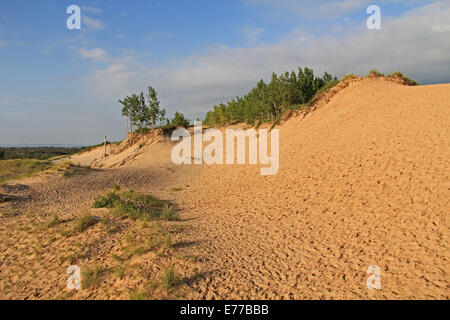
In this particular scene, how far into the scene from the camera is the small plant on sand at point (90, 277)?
5.20 metres

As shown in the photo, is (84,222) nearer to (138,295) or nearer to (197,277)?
(138,295)

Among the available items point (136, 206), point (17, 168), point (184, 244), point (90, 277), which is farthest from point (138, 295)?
point (17, 168)

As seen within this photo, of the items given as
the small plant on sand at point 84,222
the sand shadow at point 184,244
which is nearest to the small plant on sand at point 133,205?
the small plant on sand at point 84,222

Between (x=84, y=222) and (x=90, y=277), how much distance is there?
10.4ft

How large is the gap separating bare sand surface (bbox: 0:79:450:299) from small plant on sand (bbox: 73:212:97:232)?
544mm

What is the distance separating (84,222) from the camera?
7.96m

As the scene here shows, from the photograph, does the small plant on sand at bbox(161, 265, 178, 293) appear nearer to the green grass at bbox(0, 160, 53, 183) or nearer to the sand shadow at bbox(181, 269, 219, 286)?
the sand shadow at bbox(181, 269, 219, 286)

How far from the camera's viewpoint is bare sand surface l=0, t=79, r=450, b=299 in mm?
5148

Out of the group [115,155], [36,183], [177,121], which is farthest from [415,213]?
[177,121]

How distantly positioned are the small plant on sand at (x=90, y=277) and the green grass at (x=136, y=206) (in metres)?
2.85

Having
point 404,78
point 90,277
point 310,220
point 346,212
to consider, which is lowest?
point 90,277

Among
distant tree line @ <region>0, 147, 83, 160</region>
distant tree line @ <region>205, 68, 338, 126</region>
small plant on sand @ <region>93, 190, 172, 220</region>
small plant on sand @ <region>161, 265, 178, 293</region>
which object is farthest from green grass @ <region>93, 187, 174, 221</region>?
distant tree line @ <region>0, 147, 83, 160</region>
